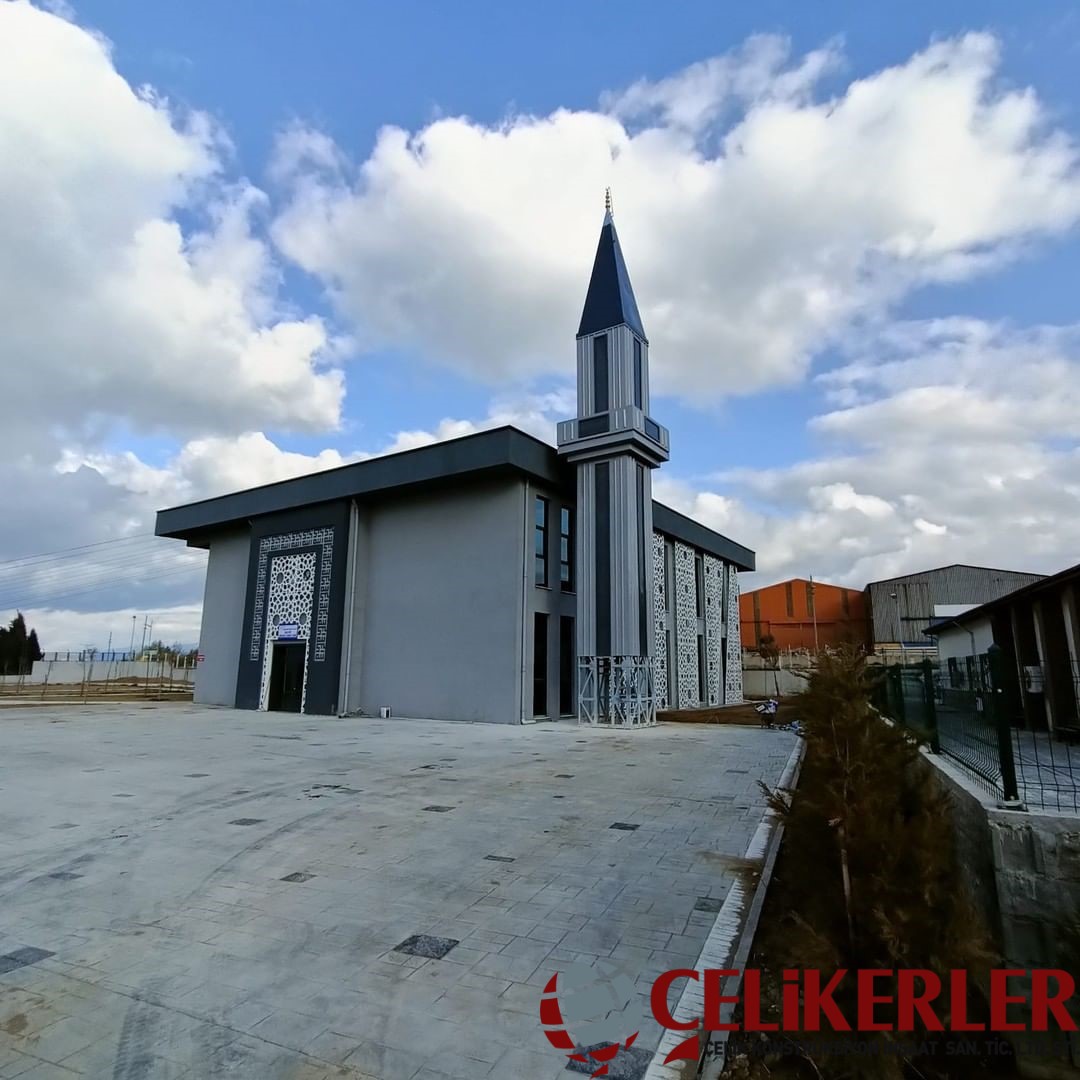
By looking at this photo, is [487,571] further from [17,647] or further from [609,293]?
[17,647]

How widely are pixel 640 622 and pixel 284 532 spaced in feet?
44.5

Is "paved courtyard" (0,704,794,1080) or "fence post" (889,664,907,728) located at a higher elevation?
"fence post" (889,664,907,728)

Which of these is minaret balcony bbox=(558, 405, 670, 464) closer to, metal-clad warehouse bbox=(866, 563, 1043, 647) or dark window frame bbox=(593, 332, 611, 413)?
dark window frame bbox=(593, 332, 611, 413)

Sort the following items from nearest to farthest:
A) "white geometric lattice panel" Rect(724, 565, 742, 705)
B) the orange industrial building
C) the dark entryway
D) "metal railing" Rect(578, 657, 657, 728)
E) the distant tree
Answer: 1. "metal railing" Rect(578, 657, 657, 728)
2. the dark entryway
3. "white geometric lattice panel" Rect(724, 565, 742, 705)
4. the orange industrial building
5. the distant tree

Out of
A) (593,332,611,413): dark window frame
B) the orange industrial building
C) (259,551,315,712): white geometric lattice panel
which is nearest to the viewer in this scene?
(593,332,611,413): dark window frame

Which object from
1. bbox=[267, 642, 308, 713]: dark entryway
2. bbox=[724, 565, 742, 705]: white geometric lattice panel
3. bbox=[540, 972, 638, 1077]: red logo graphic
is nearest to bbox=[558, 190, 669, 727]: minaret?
bbox=[267, 642, 308, 713]: dark entryway

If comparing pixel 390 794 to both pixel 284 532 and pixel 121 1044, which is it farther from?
pixel 284 532

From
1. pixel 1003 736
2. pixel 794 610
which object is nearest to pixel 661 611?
pixel 1003 736

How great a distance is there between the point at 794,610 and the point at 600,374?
111ft

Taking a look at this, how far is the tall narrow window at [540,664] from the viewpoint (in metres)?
19.5

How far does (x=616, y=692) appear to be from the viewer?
17891 millimetres

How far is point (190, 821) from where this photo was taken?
638 centimetres

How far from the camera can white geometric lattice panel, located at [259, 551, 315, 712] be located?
22.8m

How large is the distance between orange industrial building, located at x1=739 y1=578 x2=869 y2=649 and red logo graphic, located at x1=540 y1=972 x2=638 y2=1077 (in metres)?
46.2
